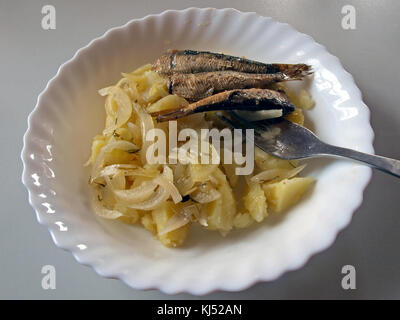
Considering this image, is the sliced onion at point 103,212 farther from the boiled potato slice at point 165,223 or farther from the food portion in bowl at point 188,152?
the boiled potato slice at point 165,223

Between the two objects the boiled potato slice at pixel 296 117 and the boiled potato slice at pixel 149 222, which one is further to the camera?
the boiled potato slice at pixel 296 117

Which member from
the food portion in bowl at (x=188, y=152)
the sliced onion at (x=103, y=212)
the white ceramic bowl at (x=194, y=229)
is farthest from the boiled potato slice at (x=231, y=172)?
the sliced onion at (x=103, y=212)

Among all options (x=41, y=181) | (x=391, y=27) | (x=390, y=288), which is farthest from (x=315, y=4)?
(x=41, y=181)

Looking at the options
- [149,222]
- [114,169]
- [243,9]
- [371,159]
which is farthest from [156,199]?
[243,9]
